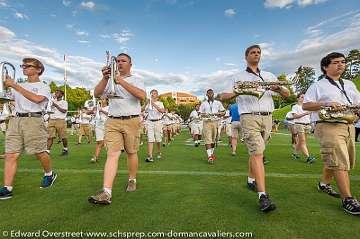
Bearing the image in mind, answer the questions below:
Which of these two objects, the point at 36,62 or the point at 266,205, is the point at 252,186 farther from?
the point at 36,62

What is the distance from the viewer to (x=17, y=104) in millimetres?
5242

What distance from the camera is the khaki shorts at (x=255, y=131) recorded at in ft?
14.6

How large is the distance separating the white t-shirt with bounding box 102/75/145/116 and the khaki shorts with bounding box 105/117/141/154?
0.13 meters

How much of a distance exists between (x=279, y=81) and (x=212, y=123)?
5.31 meters

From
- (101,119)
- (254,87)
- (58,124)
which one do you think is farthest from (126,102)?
(58,124)

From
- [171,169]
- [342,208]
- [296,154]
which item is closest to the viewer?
[342,208]

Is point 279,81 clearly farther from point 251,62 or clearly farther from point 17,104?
point 17,104

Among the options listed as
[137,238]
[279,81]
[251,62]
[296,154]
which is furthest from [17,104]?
[296,154]

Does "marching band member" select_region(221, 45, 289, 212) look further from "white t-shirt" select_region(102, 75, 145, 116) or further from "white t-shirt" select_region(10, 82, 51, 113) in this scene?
"white t-shirt" select_region(10, 82, 51, 113)

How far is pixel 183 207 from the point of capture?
4207 mm

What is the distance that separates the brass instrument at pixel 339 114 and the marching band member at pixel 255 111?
2.05 feet

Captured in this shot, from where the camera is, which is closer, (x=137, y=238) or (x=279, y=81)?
(x=137, y=238)

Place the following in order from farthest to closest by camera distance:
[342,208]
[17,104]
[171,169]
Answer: [171,169] < [17,104] < [342,208]

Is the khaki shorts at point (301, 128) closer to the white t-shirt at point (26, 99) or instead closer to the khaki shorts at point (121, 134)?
the khaki shorts at point (121, 134)
